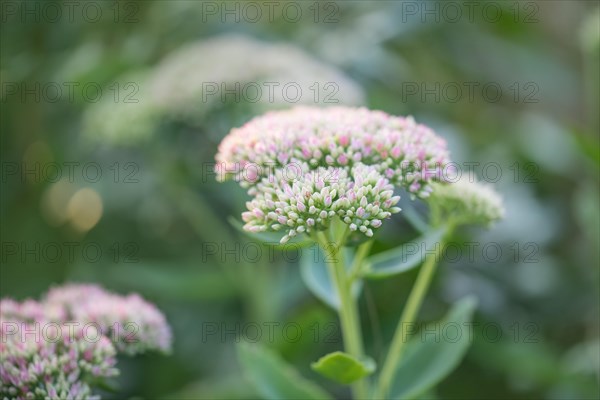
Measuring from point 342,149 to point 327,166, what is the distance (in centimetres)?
3

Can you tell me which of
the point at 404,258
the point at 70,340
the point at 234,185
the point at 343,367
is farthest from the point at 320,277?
the point at 234,185

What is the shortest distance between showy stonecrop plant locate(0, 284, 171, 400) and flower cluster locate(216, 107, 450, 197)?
22cm

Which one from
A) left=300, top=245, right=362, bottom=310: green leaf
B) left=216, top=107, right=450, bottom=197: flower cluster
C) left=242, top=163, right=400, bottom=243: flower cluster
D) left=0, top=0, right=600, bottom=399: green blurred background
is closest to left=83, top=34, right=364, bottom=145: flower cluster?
left=0, top=0, right=600, bottom=399: green blurred background

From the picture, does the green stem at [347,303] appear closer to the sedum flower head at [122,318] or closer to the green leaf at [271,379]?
the green leaf at [271,379]

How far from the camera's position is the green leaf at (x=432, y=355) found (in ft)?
3.33

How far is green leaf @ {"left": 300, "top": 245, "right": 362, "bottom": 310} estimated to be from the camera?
1.08 metres

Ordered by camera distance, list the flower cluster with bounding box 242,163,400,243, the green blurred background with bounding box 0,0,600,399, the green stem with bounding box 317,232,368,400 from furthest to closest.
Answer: the green blurred background with bounding box 0,0,600,399 → the green stem with bounding box 317,232,368,400 → the flower cluster with bounding box 242,163,400,243

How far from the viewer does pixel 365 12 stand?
2213 millimetres

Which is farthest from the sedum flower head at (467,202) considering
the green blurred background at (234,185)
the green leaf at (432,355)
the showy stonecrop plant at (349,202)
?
the green blurred background at (234,185)

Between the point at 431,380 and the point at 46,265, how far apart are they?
1240mm

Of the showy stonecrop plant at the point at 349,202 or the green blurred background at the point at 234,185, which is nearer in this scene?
the showy stonecrop plant at the point at 349,202

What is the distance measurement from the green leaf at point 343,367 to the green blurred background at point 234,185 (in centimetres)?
54

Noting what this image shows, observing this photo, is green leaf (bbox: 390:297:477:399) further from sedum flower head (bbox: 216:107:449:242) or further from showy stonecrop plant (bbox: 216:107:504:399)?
sedum flower head (bbox: 216:107:449:242)

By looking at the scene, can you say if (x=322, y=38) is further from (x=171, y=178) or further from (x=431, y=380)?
(x=431, y=380)
